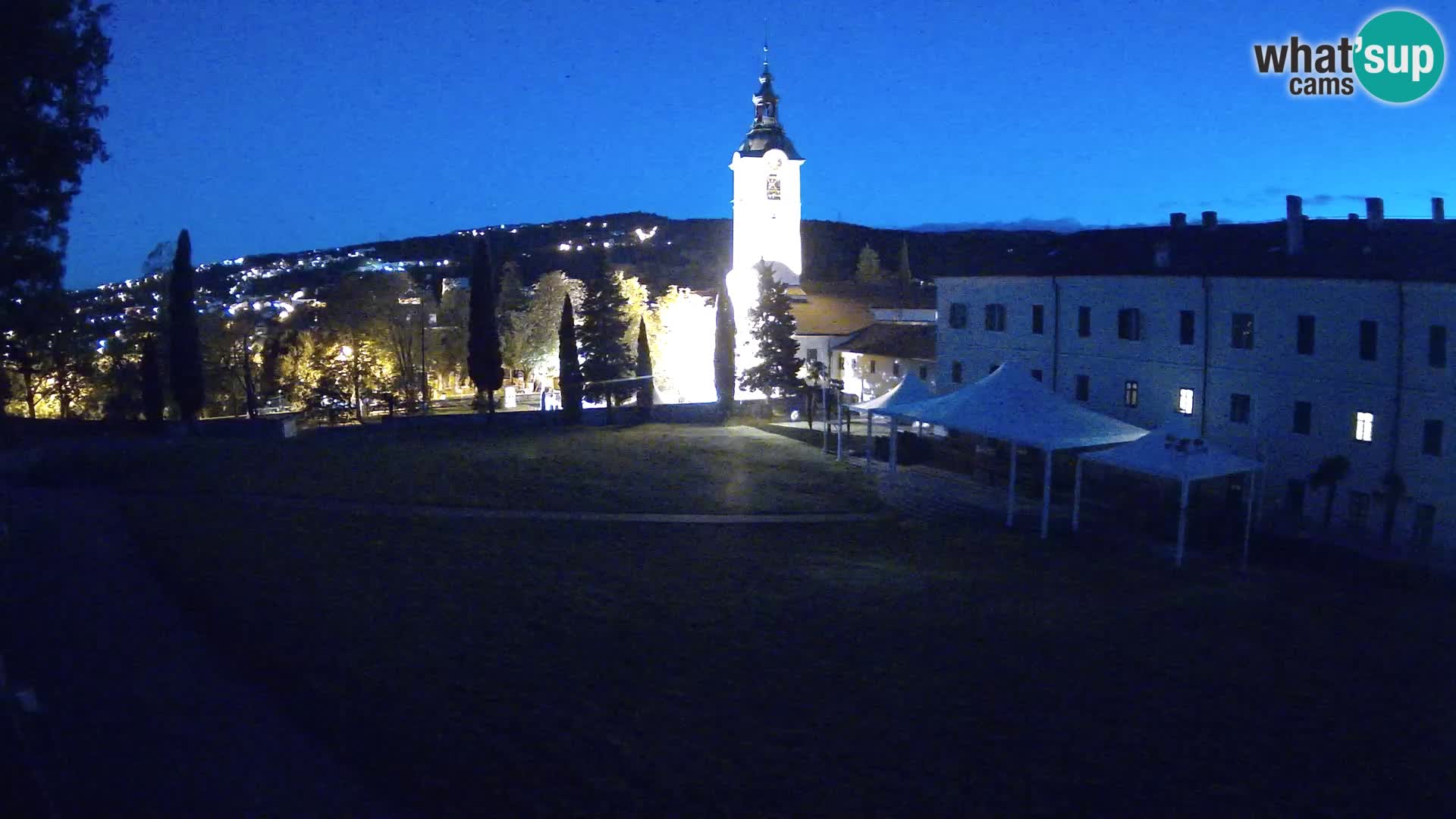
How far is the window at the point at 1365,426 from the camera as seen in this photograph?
2072 cm

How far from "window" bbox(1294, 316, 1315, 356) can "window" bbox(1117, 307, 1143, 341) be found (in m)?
4.14

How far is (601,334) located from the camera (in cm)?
4016

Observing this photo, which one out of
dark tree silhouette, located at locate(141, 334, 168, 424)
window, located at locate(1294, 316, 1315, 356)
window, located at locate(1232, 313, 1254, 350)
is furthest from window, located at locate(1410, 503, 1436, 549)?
dark tree silhouette, located at locate(141, 334, 168, 424)

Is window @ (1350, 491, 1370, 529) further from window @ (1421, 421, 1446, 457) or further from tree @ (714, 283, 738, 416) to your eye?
tree @ (714, 283, 738, 416)

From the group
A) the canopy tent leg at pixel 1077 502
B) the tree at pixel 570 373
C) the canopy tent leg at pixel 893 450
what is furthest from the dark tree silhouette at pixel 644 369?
the canopy tent leg at pixel 1077 502

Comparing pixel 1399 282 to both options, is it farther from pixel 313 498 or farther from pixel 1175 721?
pixel 313 498

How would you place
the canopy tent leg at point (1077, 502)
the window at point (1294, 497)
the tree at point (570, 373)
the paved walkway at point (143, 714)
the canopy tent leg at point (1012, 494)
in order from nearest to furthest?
the paved walkway at point (143, 714) < the canopy tent leg at point (1077, 502) < the canopy tent leg at point (1012, 494) < the window at point (1294, 497) < the tree at point (570, 373)

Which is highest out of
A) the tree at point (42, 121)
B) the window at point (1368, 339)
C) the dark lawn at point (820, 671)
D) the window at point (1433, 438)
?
the tree at point (42, 121)

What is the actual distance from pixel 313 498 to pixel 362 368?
77.8 ft

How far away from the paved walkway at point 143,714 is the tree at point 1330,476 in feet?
63.3

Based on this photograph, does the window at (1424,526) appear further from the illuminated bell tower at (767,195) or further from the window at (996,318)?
the illuminated bell tower at (767,195)

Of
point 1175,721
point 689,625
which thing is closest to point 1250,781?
point 1175,721

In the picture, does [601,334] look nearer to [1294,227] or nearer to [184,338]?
[184,338]

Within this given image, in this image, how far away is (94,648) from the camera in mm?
10602
